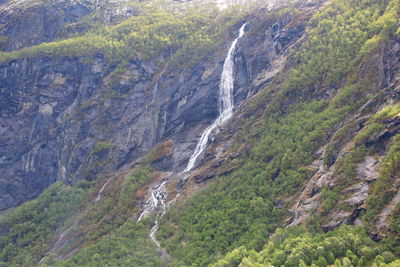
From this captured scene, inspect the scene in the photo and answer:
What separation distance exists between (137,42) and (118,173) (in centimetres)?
4046

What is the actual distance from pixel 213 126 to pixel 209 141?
5332 mm

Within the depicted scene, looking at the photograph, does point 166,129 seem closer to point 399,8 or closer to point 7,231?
point 7,231

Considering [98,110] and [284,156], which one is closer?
[284,156]

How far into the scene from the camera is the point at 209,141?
8244 centimetres

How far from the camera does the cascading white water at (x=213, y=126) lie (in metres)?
73.1

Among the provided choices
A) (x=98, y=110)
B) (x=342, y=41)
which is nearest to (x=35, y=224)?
(x=98, y=110)

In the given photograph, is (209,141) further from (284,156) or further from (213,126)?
(284,156)

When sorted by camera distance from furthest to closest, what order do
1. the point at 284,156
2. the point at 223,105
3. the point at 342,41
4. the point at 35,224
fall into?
the point at 223,105 < the point at 35,224 < the point at 342,41 < the point at 284,156

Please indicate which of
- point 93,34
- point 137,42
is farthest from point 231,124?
point 93,34

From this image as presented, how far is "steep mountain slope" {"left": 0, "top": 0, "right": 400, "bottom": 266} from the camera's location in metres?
51.6

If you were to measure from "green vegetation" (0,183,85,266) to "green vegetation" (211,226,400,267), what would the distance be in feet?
123

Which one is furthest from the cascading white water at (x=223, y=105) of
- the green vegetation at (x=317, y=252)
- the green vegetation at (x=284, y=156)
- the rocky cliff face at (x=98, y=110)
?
the green vegetation at (x=317, y=252)

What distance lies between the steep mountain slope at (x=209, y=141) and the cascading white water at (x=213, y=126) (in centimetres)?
45

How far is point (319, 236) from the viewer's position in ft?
156
